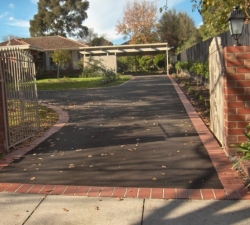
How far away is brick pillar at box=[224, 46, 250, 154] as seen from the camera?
4828mm

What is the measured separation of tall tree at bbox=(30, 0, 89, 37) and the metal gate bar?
52132 mm

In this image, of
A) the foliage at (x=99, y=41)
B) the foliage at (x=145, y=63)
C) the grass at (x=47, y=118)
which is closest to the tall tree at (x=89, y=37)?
the foliage at (x=99, y=41)

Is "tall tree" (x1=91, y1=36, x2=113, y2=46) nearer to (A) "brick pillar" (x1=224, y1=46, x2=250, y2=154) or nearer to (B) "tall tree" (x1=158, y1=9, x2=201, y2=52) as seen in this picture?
(B) "tall tree" (x1=158, y1=9, x2=201, y2=52)

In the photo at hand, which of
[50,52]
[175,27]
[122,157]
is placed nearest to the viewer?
[122,157]

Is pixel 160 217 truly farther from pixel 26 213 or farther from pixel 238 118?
pixel 238 118

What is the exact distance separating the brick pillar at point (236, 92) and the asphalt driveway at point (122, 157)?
58 cm

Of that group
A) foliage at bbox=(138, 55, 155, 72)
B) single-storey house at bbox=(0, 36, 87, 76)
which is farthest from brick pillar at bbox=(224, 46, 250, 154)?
foliage at bbox=(138, 55, 155, 72)

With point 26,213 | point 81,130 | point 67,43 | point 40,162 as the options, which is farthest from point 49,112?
point 67,43

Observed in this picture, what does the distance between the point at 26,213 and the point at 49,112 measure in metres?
7.22

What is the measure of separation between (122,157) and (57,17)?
55.5 meters

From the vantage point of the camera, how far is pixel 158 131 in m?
7.05

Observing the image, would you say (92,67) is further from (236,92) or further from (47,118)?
(236,92)

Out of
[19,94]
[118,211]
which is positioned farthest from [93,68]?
[118,211]

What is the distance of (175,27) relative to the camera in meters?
48.9
